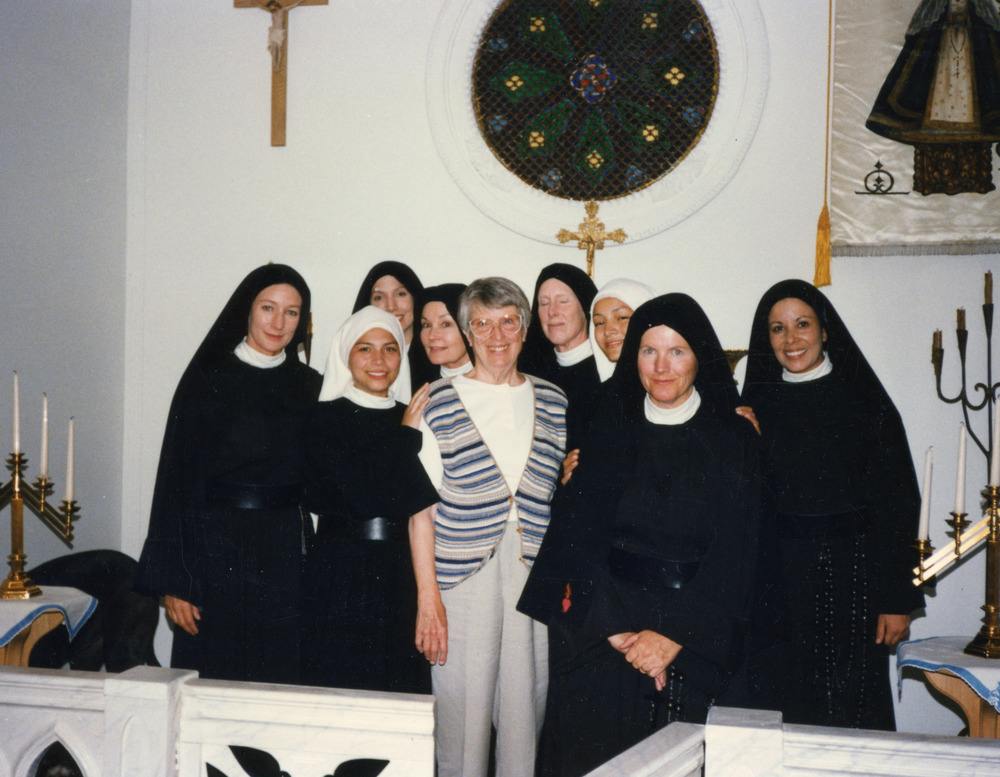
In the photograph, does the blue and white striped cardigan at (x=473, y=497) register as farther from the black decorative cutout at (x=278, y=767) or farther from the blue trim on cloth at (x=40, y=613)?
the blue trim on cloth at (x=40, y=613)

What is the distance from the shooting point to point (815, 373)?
407cm

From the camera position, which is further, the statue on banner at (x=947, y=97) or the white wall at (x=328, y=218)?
the white wall at (x=328, y=218)

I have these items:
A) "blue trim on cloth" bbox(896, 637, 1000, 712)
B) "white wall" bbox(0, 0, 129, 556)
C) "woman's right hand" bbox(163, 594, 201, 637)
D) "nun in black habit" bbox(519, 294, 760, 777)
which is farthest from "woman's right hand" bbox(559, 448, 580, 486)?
"white wall" bbox(0, 0, 129, 556)

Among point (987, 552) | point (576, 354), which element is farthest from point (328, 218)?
point (987, 552)

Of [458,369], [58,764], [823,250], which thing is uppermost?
[823,250]

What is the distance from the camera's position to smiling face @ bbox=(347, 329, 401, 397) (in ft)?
12.4

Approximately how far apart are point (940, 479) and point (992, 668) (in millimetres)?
1645

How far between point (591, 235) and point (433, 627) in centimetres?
245

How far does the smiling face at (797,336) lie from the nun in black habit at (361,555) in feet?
5.25

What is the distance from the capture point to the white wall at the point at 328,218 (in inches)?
191

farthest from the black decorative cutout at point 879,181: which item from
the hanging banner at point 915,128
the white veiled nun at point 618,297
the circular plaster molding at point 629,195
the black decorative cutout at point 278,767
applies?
the black decorative cutout at point 278,767

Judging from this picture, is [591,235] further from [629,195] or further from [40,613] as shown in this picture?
[40,613]

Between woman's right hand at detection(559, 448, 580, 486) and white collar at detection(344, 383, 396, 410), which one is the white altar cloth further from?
woman's right hand at detection(559, 448, 580, 486)

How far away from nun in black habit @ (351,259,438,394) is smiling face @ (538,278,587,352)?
0.57 metres
